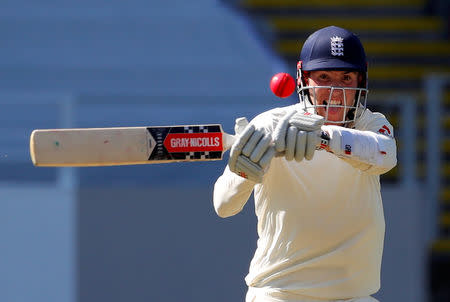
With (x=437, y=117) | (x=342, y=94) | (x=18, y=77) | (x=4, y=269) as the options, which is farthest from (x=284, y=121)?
(x=18, y=77)

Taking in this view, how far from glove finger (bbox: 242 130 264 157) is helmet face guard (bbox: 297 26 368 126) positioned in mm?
305

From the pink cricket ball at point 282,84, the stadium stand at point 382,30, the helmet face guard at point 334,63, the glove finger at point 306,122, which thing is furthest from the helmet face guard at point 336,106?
the stadium stand at point 382,30

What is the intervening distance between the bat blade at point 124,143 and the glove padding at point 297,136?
0.34 metres

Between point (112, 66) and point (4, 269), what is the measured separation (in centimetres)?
297

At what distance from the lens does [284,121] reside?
2336mm

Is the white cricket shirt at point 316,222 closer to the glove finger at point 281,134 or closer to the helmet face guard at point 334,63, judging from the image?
the helmet face guard at point 334,63

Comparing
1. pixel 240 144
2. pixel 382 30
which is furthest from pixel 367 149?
pixel 382 30

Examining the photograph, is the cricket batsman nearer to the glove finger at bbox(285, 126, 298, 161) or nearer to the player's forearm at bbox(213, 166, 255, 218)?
the player's forearm at bbox(213, 166, 255, 218)

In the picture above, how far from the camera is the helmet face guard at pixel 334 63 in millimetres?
2592

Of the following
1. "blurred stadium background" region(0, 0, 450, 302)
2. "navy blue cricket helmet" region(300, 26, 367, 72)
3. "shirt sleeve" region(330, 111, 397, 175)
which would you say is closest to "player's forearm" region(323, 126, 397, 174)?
"shirt sleeve" region(330, 111, 397, 175)

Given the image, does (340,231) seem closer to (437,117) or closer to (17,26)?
(437,117)

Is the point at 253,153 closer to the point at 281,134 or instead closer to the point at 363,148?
the point at 281,134

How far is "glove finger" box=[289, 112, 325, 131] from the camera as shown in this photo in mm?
2322

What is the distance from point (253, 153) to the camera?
7.62 ft
